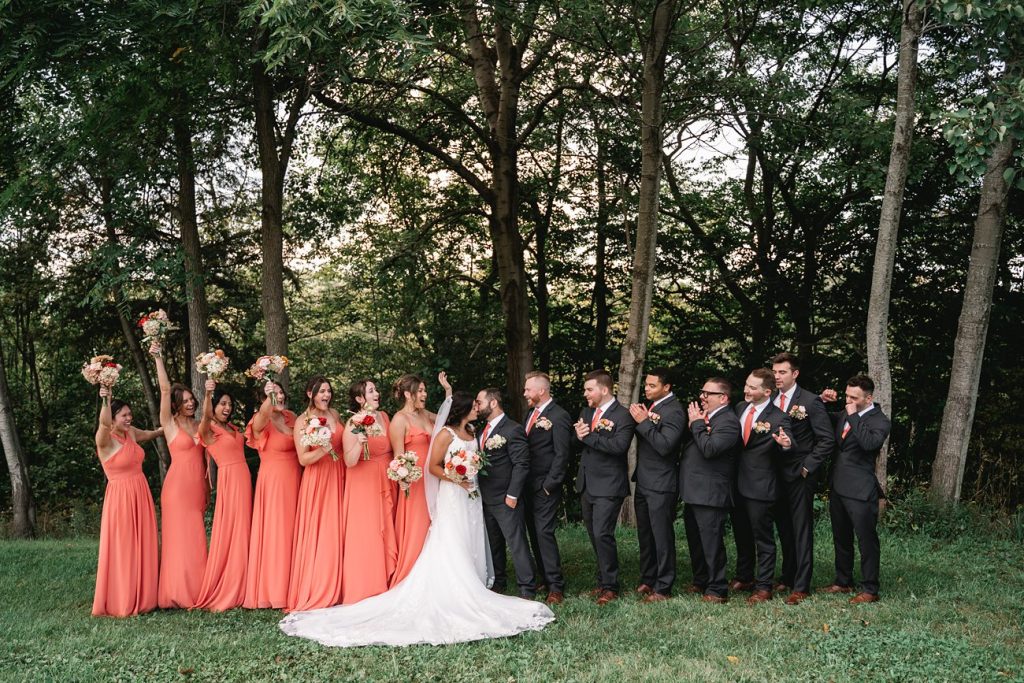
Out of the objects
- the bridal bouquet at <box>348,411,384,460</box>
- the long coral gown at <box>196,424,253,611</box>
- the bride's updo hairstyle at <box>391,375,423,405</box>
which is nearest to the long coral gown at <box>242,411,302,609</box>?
the long coral gown at <box>196,424,253,611</box>

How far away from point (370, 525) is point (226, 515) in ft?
4.77

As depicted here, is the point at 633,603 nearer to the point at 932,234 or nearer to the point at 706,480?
the point at 706,480

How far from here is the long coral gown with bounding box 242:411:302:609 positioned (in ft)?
26.9

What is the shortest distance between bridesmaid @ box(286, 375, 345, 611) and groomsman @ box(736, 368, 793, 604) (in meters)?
3.73

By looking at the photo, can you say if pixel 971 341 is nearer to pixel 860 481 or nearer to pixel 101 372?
pixel 860 481

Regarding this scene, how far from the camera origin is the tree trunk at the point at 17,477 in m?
13.9

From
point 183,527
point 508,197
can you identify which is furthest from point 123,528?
point 508,197

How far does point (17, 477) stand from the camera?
14.2 m

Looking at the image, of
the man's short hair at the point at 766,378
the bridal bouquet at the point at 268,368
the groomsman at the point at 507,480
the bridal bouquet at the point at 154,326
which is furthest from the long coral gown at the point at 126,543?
the man's short hair at the point at 766,378

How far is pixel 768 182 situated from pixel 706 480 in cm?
1098

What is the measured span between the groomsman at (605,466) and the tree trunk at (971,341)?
571cm

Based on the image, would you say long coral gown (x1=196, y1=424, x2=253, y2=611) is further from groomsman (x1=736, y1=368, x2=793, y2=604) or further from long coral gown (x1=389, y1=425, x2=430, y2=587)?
groomsman (x1=736, y1=368, x2=793, y2=604)

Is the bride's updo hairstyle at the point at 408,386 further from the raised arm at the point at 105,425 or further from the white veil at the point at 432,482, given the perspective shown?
the raised arm at the point at 105,425

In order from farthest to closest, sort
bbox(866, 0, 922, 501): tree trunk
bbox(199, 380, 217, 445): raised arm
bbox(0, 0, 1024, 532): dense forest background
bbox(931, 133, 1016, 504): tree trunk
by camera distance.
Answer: bbox(931, 133, 1016, 504): tree trunk, bbox(0, 0, 1024, 532): dense forest background, bbox(866, 0, 922, 501): tree trunk, bbox(199, 380, 217, 445): raised arm
